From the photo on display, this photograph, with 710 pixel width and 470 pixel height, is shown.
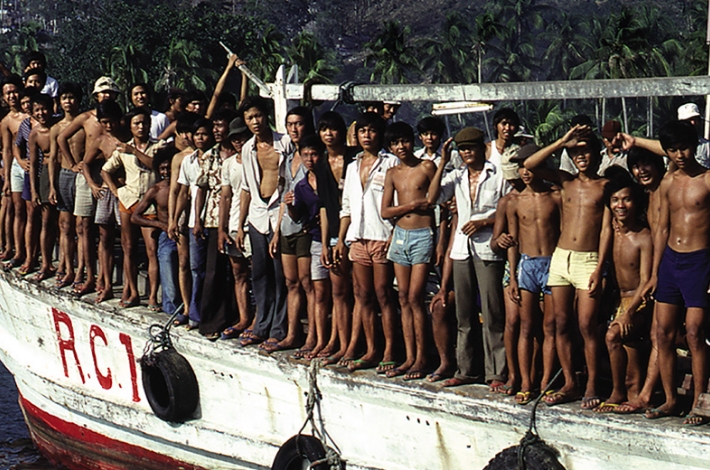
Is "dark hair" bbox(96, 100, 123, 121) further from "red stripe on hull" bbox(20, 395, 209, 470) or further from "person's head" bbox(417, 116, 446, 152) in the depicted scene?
"person's head" bbox(417, 116, 446, 152)

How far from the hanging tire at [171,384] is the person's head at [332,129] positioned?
2.74 m

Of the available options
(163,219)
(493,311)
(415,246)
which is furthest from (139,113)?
(493,311)

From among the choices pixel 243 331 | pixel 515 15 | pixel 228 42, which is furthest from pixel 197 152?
pixel 515 15

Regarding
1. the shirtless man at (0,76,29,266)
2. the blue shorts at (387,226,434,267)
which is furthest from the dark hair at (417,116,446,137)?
the shirtless man at (0,76,29,266)

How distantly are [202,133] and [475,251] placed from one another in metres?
3.10

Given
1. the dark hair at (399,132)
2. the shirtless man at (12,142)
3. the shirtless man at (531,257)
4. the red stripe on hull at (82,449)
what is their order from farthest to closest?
1. the shirtless man at (12,142)
2. the red stripe on hull at (82,449)
3. the dark hair at (399,132)
4. the shirtless man at (531,257)

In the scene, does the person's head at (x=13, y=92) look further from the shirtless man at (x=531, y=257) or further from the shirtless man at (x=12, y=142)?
the shirtless man at (x=531, y=257)

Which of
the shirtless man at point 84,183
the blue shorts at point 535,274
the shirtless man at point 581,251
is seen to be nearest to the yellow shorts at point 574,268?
the shirtless man at point 581,251

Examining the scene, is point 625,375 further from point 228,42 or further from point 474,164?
point 228,42

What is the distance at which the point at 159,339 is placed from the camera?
11062 mm

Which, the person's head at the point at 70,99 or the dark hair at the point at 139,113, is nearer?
the dark hair at the point at 139,113

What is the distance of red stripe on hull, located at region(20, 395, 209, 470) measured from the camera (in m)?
11.8

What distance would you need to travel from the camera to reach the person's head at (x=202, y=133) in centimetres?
1048

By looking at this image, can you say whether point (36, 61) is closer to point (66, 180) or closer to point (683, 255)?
point (66, 180)
